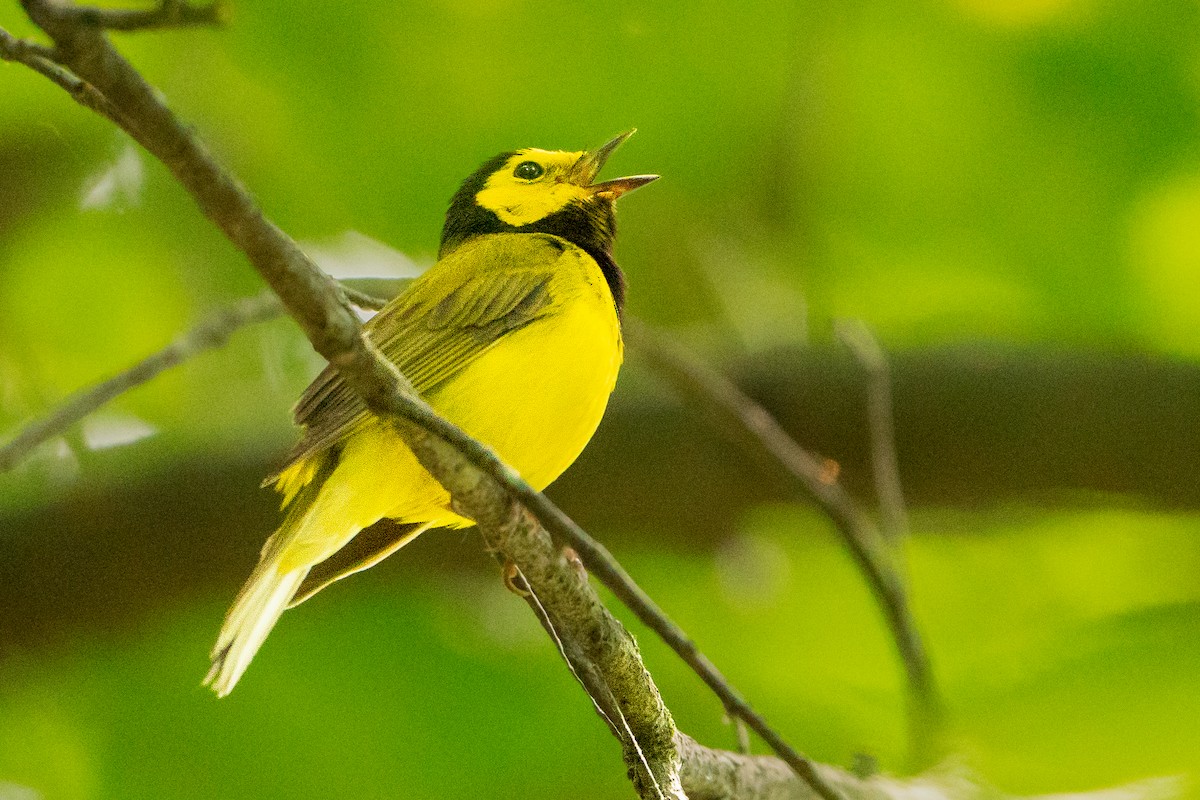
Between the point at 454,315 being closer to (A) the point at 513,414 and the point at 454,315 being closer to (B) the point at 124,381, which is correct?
(A) the point at 513,414

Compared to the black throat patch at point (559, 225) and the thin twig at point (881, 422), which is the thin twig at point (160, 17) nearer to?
the black throat patch at point (559, 225)

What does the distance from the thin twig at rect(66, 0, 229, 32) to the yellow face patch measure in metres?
3.18

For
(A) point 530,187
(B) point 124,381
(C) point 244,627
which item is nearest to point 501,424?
(C) point 244,627

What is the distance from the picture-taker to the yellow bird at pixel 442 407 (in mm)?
3494

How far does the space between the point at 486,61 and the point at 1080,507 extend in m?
3.35

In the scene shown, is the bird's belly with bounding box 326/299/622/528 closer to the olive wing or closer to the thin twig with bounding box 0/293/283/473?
the olive wing

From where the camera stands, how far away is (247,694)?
583 centimetres

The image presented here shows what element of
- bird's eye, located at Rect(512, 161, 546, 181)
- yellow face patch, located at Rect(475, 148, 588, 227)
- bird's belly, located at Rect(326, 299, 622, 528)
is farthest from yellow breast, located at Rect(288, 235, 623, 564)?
bird's eye, located at Rect(512, 161, 546, 181)

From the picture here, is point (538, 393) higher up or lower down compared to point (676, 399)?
lower down

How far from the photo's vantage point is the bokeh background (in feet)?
18.0

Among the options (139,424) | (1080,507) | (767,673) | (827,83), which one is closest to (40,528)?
(139,424)

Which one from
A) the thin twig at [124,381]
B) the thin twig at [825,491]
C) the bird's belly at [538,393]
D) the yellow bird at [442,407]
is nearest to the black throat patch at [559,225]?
the yellow bird at [442,407]

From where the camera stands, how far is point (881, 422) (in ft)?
16.7

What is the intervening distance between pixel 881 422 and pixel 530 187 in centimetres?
165
